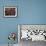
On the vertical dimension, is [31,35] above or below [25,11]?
below

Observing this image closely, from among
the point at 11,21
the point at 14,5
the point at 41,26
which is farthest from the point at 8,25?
the point at 41,26

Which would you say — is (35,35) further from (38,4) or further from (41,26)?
(38,4)

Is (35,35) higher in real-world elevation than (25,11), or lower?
lower

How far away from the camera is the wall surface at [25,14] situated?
12.5 ft

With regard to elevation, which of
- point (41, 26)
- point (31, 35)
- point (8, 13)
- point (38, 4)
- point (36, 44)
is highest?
point (38, 4)

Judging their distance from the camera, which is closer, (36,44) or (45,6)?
(36,44)

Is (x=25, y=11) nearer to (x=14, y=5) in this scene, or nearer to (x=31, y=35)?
(x=14, y=5)

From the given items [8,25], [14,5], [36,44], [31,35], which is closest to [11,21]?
[8,25]

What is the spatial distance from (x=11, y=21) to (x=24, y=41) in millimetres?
676

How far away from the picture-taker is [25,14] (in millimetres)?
3832

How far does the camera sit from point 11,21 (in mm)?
3814

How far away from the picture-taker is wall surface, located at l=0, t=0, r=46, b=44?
150 inches

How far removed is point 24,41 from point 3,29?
0.69 meters

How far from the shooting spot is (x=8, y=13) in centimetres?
380
